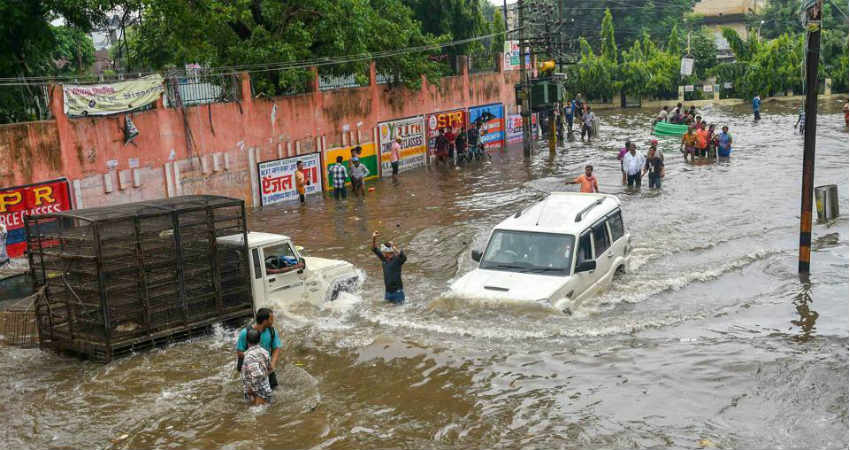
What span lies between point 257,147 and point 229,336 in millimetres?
13893

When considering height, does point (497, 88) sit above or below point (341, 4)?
below

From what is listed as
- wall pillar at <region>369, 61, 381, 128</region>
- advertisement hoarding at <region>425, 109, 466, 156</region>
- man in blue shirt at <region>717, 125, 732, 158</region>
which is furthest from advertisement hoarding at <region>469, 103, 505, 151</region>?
man in blue shirt at <region>717, 125, 732, 158</region>

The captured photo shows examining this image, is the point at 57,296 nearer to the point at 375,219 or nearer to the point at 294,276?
the point at 294,276

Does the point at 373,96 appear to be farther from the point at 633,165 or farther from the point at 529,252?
the point at 529,252

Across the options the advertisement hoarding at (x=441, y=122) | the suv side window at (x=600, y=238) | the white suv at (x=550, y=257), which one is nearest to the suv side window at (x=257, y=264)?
the white suv at (x=550, y=257)

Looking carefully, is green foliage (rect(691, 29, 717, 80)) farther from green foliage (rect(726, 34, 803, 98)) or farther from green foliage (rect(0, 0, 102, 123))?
green foliage (rect(0, 0, 102, 123))

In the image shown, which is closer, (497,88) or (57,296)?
(57,296)

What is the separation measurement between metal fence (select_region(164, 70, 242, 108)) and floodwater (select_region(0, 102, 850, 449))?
7.45 m

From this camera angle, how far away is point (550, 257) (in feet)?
43.6

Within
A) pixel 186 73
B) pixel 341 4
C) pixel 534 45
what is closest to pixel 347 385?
pixel 186 73

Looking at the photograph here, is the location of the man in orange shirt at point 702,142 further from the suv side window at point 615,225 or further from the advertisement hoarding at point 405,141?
the suv side window at point 615,225

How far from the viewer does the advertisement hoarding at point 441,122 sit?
3500cm

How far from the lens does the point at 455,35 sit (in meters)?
43.0

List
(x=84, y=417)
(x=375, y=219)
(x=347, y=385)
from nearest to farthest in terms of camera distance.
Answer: (x=84, y=417), (x=347, y=385), (x=375, y=219)
